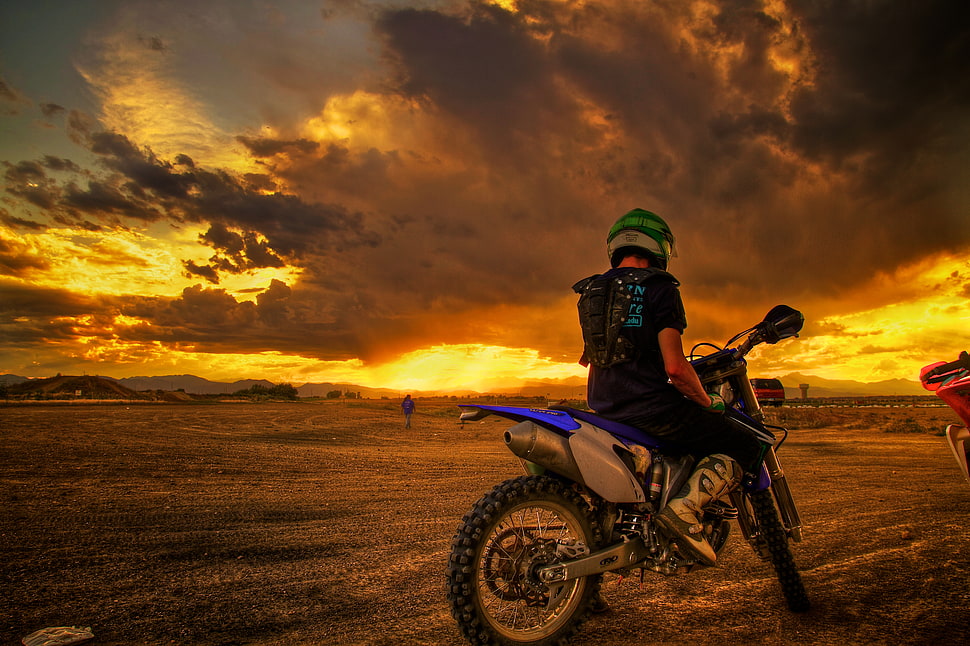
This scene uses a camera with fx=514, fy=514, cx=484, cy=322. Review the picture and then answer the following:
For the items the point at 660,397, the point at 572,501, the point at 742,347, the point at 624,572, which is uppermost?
the point at 742,347

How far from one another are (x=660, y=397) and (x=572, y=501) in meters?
0.83

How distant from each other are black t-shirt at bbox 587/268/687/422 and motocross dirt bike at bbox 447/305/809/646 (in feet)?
0.54

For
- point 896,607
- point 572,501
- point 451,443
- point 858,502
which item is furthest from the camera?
point 451,443

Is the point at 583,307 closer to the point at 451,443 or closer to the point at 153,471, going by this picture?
the point at 153,471

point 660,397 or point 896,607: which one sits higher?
point 660,397

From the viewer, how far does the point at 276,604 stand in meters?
3.67

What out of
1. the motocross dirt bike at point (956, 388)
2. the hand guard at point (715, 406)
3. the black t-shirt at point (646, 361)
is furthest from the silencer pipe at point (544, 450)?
the motocross dirt bike at point (956, 388)

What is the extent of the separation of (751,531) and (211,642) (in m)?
3.69

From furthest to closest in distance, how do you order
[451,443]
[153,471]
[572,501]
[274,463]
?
1. [451,443]
2. [274,463]
3. [153,471]
4. [572,501]

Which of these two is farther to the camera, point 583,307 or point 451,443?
point 451,443

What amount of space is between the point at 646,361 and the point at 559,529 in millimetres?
1158

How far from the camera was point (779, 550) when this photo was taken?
3643 mm

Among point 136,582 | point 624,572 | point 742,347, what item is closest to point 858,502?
point 742,347

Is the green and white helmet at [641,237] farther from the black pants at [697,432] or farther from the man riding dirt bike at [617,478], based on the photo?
the black pants at [697,432]
